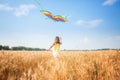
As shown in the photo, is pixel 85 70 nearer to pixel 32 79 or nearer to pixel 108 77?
pixel 108 77

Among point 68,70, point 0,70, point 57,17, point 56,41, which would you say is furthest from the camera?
point 56,41

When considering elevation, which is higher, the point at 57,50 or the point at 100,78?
the point at 57,50

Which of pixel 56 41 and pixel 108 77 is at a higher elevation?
pixel 56 41

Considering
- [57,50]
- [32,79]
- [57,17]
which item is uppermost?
[57,17]

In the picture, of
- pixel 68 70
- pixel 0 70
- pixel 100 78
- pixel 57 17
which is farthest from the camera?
pixel 57 17

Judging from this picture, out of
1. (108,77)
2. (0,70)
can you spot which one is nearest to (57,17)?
(0,70)

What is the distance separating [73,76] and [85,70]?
0.30 meters

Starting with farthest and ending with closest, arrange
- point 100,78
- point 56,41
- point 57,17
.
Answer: point 56,41 < point 57,17 < point 100,78

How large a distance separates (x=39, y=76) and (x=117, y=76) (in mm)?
1564

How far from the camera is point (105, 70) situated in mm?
3729

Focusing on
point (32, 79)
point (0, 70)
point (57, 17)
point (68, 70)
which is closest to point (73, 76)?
point (68, 70)

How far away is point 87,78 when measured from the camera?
3529 millimetres

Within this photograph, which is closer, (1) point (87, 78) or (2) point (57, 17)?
(1) point (87, 78)

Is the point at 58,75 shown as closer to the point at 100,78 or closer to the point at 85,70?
the point at 85,70
